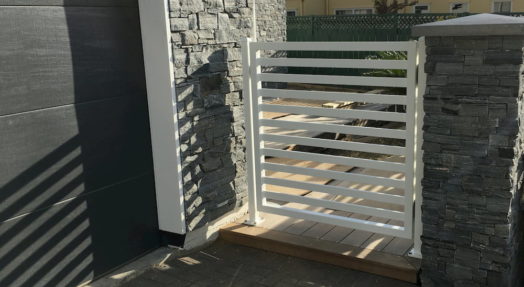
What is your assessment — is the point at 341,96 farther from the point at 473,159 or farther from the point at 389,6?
the point at 389,6

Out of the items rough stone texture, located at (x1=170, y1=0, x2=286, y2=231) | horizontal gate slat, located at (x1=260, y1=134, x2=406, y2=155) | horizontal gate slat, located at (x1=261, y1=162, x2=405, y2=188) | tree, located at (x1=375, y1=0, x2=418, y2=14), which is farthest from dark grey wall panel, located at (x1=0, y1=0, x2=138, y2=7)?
tree, located at (x1=375, y1=0, x2=418, y2=14)

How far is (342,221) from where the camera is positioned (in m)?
3.89

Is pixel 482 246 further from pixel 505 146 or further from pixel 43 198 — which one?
pixel 43 198

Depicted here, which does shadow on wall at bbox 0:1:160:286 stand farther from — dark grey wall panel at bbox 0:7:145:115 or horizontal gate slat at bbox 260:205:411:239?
horizontal gate slat at bbox 260:205:411:239

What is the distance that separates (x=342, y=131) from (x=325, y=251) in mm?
874

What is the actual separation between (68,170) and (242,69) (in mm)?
1524

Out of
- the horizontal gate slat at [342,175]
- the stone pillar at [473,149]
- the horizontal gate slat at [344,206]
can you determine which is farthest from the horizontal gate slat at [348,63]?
the horizontal gate slat at [344,206]

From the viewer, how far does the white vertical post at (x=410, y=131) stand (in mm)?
3322

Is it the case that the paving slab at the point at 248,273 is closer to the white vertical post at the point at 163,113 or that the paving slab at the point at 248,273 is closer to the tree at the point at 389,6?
the white vertical post at the point at 163,113

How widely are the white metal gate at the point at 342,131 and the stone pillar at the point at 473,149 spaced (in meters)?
0.28

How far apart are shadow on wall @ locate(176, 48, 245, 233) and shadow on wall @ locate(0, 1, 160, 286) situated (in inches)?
11.8

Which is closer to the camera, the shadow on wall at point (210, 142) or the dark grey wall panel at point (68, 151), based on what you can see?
the dark grey wall panel at point (68, 151)

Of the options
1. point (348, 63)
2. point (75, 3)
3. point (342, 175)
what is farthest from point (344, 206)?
point (75, 3)

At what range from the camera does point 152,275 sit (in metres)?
3.81
